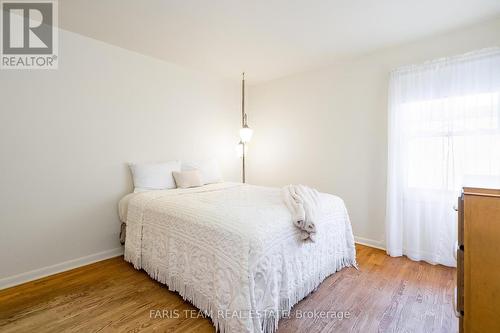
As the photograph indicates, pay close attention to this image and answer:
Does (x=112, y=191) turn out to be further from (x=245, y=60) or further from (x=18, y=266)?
(x=245, y=60)

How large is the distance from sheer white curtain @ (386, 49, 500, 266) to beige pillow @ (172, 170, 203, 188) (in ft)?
7.76

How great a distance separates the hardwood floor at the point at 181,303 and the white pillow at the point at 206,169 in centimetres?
144

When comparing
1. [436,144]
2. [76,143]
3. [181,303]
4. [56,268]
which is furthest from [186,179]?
[436,144]

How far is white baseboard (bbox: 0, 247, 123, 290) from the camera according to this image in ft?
7.22

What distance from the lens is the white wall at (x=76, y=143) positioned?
7.32ft

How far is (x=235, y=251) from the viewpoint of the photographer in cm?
153

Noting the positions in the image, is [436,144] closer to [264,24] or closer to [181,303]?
[264,24]

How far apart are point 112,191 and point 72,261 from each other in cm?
82

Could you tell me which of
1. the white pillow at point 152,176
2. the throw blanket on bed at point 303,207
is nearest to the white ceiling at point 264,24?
the white pillow at point 152,176

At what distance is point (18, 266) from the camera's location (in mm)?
Answer: 2248

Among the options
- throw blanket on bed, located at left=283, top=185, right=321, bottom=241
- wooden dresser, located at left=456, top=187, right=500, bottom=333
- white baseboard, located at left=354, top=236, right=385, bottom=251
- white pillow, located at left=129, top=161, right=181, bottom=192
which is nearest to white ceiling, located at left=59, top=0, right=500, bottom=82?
white pillow, located at left=129, top=161, right=181, bottom=192

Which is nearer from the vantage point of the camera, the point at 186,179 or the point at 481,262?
the point at 481,262

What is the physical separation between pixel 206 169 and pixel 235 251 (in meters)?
2.07

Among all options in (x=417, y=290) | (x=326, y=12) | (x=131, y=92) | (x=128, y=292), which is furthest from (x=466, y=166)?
(x=131, y=92)
